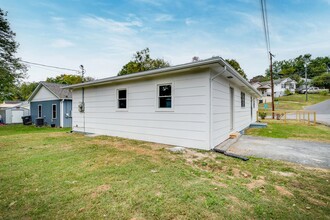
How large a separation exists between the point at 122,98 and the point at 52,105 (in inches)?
411

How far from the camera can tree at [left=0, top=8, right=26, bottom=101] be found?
48.7ft

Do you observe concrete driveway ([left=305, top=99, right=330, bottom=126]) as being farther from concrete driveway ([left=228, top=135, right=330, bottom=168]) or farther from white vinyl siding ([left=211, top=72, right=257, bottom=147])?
white vinyl siding ([left=211, top=72, right=257, bottom=147])

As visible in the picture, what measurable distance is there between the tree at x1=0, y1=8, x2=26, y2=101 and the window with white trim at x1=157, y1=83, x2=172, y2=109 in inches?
668

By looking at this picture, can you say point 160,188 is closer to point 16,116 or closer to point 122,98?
point 122,98

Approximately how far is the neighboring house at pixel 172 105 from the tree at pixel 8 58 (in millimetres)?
12952

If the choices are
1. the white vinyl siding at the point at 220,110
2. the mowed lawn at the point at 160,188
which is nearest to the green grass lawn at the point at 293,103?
the white vinyl siding at the point at 220,110

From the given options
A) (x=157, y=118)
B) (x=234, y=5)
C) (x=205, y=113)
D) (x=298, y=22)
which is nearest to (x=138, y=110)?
(x=157, y=118)

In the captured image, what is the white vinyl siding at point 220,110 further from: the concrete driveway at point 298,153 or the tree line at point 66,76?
the tree line at point 66,76

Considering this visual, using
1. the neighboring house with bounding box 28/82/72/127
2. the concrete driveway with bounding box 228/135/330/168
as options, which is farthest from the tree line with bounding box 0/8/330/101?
the concrete driveway with bounding box 228/135/330/168

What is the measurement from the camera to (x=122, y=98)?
7512mm

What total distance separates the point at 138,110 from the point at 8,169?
13.6 ft

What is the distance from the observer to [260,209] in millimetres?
2184

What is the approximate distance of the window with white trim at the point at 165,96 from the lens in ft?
19.6

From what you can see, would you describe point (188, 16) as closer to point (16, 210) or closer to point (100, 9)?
point (100, 9)
